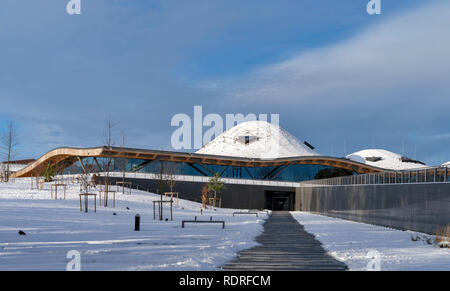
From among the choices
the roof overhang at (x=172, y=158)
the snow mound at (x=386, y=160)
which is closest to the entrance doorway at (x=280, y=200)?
the roof overhang at (x=172, y=158)

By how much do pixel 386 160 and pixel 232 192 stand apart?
310 feet

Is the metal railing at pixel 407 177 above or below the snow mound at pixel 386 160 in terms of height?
below

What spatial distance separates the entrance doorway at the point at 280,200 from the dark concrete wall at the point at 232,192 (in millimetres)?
2147

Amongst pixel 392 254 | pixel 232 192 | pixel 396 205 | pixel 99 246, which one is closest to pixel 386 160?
pixel 232 192

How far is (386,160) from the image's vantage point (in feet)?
461

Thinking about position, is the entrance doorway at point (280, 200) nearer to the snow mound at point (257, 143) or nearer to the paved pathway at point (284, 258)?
the snow mound at point (257, 143)

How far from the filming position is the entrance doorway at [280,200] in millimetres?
64562

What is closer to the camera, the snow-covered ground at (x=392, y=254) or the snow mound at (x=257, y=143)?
the snow-covered ground at (x=392, y=254)

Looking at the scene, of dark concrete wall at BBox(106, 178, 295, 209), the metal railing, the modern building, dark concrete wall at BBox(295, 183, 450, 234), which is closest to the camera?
dark concrete wall at BBox(295, 183, 450, 234)

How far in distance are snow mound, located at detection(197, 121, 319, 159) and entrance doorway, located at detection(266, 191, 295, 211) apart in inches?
1352

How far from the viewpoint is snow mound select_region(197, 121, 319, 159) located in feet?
346

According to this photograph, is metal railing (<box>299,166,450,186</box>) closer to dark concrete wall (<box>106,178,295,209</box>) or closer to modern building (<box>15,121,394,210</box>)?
dark concrete wall (<box>106,178,295,209</box>)

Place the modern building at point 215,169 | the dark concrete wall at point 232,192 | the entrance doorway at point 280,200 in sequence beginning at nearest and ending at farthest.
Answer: the dark concrete wall at point 232,192 → the modern building at point 215,169 → the entrance doorway at point 280,200

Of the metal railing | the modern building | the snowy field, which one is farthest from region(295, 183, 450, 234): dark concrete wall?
the modern building
